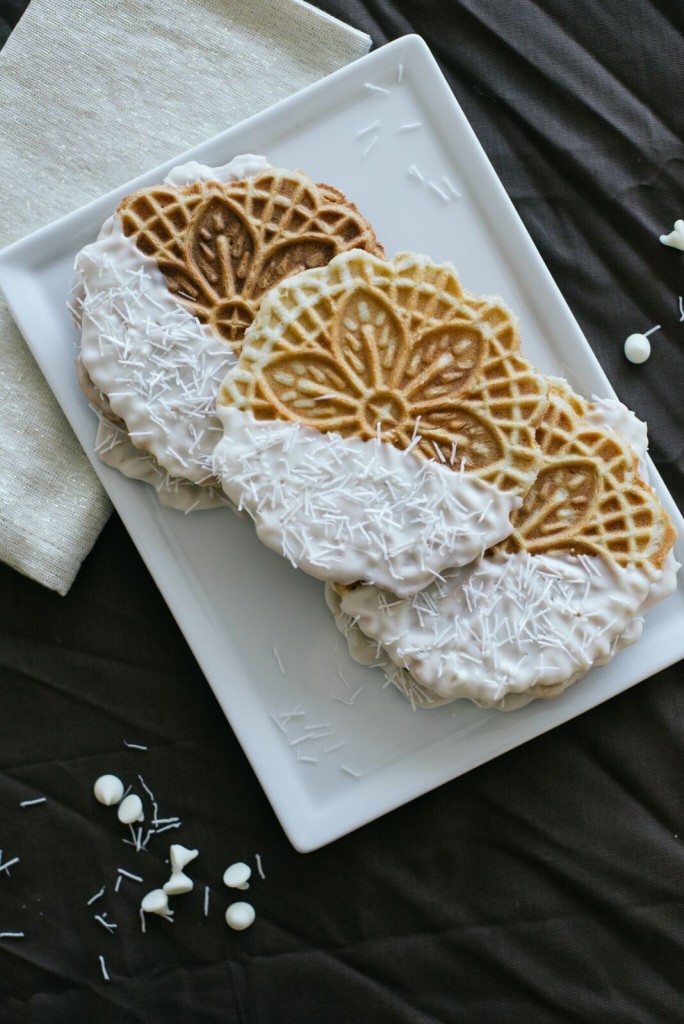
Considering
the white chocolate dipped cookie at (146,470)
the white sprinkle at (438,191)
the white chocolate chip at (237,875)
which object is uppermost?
the white sprinkle at (438,191)

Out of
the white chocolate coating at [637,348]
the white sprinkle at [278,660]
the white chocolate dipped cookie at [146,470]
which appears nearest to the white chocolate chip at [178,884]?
the white sprinkle at [278,660]

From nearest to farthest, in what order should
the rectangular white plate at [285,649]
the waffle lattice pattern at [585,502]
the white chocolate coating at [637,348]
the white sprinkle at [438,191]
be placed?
the waffle lattice pattern at [585,502] < the rectangular white plate at [285,649] < the white sprinkle at [438,191] < the white chocolate coating at [637,348]

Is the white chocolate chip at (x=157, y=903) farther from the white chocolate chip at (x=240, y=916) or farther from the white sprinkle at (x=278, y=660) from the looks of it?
the white sprinkle at (x=278, y=660)

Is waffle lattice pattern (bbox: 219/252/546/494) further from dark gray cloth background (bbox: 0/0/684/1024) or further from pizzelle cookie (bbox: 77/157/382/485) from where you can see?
dark gray cloth background (bbox: 0/0/684/1024)

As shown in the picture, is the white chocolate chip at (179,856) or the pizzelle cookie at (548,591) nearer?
the pizzelle cookie at (548,591)

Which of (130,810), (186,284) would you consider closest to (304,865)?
(130,810)

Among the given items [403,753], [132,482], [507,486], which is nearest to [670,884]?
[403,753]

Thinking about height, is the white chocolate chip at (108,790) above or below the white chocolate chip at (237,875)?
below
